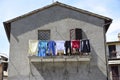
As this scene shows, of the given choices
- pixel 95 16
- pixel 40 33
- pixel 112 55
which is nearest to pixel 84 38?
pixel 95 16

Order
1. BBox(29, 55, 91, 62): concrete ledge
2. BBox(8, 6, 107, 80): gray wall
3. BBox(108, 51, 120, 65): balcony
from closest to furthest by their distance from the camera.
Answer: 1. BBox(29, 55, 91, 62): concrete ledge
2. BBox(8, 6, 107, 80): gray wall
3. BBox(108, 51, 120, 65): balcony

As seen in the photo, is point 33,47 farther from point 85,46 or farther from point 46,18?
point 85,46

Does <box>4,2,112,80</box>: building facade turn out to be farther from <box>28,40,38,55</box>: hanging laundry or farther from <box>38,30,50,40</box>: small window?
<box>28,40,38,55</box>: hanging laundry

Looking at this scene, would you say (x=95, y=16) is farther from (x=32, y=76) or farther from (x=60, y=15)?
(x=32, y=76)

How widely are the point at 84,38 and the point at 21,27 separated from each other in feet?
16.7

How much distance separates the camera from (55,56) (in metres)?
18.2

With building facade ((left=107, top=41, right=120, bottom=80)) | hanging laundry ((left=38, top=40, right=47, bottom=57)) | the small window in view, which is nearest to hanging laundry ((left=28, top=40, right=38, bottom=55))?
hanging laundry ((left=38, top=40, right=47, bottom=57))

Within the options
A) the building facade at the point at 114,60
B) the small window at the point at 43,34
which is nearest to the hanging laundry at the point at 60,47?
the small window at the point at 43,34

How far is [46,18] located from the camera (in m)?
20.1

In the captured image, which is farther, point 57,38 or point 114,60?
point 114,60

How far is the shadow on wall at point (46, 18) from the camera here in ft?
65.2

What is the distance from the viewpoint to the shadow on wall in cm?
1988

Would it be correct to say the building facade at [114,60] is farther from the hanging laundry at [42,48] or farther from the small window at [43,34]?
the hanging laundry at [42,48]

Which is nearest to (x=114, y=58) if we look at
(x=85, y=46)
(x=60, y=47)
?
(x=85, y=46)
